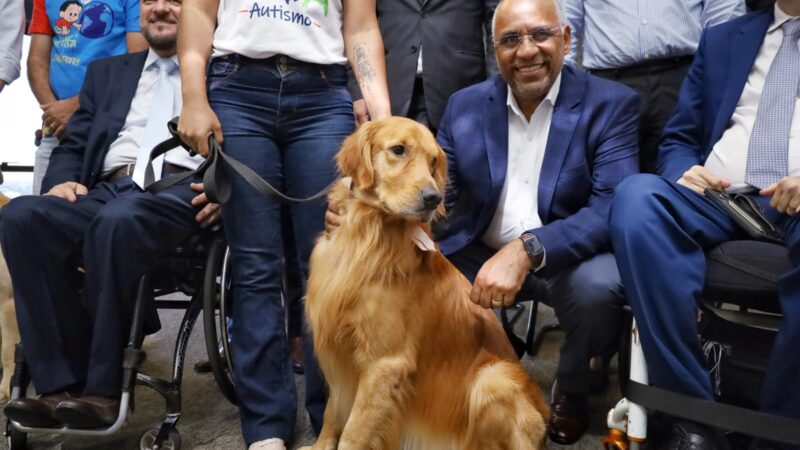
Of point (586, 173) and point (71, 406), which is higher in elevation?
point (586, 173)

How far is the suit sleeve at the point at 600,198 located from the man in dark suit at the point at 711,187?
160 mm

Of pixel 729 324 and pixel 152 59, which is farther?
pixel 152 59

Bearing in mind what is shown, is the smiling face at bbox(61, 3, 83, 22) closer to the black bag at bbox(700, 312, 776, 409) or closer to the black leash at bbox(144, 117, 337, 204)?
the black leash at bbox(144, 117, 337, 204)

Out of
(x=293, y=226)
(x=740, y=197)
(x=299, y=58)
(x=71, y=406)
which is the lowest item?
(x=71, y=406)

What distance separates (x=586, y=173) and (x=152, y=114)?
68.2 inches

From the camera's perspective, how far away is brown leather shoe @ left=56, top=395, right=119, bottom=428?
6.09 feet

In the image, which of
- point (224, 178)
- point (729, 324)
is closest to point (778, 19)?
point (729, 324)

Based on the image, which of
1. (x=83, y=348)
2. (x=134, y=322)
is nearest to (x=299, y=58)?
(x=134, y=322)

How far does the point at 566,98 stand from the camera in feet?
7.08

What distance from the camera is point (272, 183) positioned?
2.01 meters

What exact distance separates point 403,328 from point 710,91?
1.36m

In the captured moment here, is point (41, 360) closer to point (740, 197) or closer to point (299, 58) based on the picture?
point (299, 58)

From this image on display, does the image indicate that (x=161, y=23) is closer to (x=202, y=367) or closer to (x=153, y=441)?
(x=202, y=367)

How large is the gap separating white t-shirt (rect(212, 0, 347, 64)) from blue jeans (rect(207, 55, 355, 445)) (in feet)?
0.13
